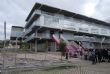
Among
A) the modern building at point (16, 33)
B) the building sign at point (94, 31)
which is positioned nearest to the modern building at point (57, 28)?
the building sign at point (94, 31)

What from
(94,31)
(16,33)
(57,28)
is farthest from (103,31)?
(16,33)

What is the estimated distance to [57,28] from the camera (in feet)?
132

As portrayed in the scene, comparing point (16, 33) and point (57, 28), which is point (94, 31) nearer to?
point (57, 28)

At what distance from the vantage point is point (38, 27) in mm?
37906

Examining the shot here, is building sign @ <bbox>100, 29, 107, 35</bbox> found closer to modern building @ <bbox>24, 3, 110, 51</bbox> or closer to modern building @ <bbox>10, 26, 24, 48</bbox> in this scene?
modern building @ <bbox>24, 3, 110, 51</bbox>

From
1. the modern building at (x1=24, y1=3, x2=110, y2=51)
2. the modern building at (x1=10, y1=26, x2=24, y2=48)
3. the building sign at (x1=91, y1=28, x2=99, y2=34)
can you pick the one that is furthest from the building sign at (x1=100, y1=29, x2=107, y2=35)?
the modern building at (x1=10, y1=26, x2=24, y2=48)

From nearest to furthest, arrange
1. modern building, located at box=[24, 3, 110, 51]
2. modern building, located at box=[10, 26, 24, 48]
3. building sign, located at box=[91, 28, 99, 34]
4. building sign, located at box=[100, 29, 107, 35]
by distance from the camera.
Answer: modern building, located at box=[24, 3, 110, 51] < building sign, located at box=[91, 28, 99, 34] < building sign, located at box=[100, 29, 107, 35] < modern building, located at box=[10, 26, 24, 48]

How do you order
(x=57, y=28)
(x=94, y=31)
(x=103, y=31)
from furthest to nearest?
1. (x=103, y=31)
2. (x=94, y=31)
3. (x=57, y=28)

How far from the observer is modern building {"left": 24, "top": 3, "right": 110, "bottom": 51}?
38750 mm

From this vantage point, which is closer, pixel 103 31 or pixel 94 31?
pixel 94 31

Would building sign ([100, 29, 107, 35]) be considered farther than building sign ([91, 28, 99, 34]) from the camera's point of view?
Yes

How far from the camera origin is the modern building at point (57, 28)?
38750mm

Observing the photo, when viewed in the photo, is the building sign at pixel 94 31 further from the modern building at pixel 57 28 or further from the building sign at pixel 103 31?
the building sign at pixel 103 31

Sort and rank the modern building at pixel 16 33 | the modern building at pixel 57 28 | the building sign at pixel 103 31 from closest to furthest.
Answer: the modern building at pixel 57 28, the building sign at pixel 103 31, the modern building at pixel 16 33
